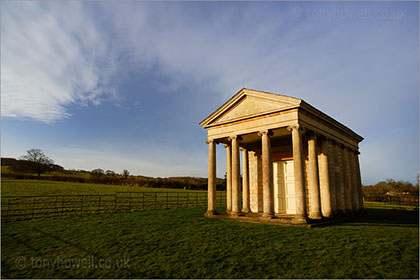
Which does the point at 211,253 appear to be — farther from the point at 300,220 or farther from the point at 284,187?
the point at 284,187

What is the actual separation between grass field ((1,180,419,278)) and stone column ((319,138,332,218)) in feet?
11.4

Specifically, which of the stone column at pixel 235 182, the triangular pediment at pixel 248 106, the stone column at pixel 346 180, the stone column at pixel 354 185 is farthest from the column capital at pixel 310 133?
the stone column at pixel 354 185

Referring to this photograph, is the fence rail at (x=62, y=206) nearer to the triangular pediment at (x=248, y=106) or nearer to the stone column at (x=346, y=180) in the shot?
the triangular pediment at (x=248, y=106)

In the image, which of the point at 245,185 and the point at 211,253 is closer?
the point at 211,253

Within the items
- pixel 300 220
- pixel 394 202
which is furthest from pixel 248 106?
pixel 394 202

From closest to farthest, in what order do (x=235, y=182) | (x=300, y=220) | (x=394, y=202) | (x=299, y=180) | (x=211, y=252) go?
(x=211, y=252), (x=300, y=220), (x=299, y=180), (x=235, y=182), (x=394, y=202)

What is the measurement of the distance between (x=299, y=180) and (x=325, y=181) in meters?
3.62

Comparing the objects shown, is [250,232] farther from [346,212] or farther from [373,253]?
[346,212]

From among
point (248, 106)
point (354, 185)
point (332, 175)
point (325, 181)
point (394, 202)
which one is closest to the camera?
point (325, 181)

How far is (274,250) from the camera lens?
8484mm

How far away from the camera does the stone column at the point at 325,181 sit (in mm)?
15305

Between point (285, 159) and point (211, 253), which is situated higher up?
point (285, 159)

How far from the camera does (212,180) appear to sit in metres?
17.8

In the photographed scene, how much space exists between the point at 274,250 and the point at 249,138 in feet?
35.5
